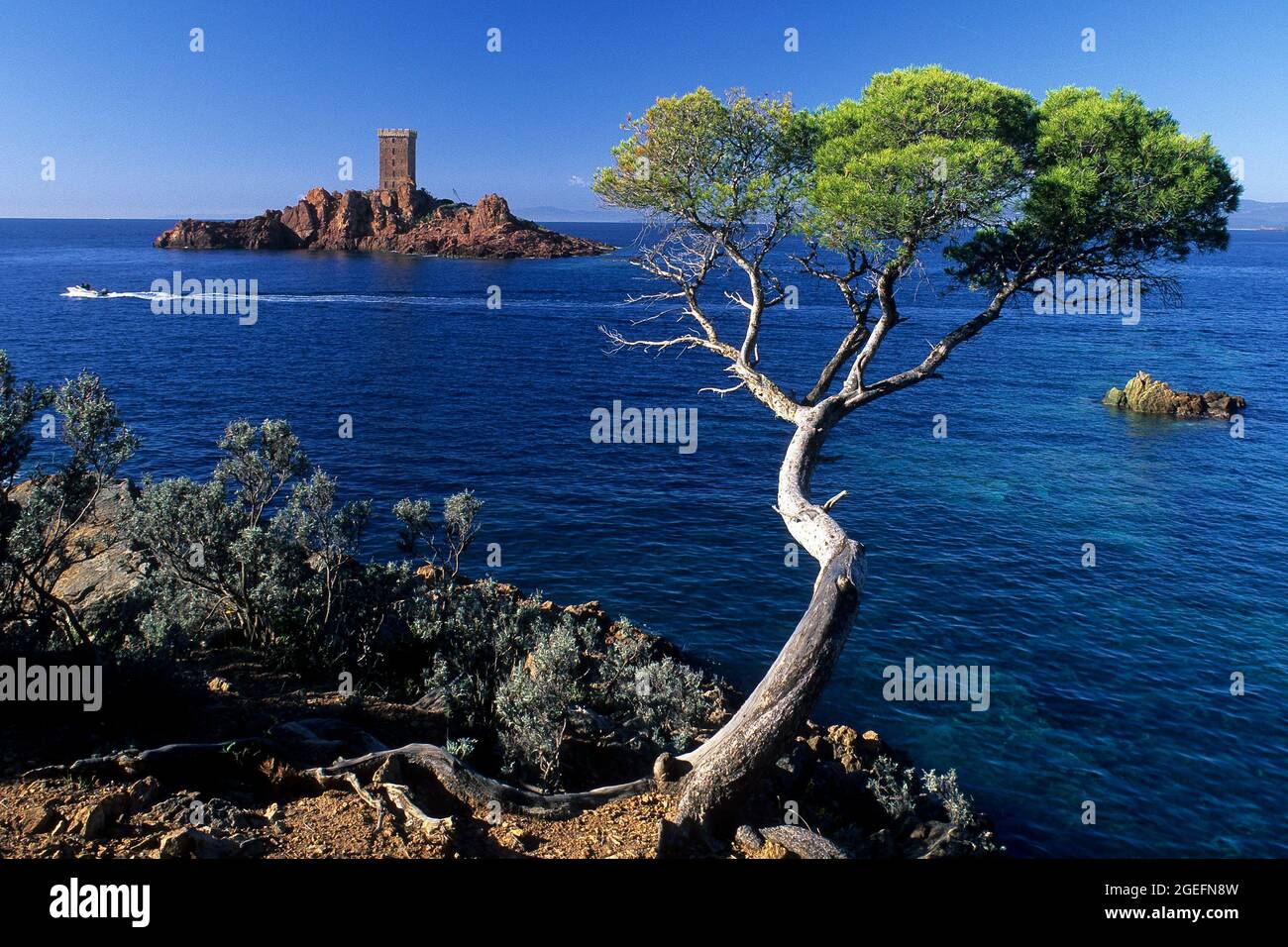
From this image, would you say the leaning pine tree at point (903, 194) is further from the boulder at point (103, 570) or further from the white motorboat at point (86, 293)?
the white motorboat at point (86, 293)

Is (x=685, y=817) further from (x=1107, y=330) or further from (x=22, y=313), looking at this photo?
(x=22, y=313)

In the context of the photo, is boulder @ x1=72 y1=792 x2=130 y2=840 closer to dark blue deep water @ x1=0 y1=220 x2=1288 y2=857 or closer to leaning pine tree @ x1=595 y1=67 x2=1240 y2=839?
leaning pine tree @ x1=595 y1=67 x2=1240 y2=839

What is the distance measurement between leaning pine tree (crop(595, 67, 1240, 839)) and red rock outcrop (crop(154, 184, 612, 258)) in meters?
162

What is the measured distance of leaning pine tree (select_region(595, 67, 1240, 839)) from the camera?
1414 cm

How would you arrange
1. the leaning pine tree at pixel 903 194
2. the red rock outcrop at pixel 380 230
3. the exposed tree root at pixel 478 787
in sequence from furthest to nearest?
1. the red rock outcrop at pixel 380 230
2. the leaning pine tree at pixel 903 194
3. the exposed tree root at pixel 478 787

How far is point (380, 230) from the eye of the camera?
620ft

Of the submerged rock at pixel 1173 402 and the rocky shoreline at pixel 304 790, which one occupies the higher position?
the submerged rock at pixel 1173 402

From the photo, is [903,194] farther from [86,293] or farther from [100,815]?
[86,293]

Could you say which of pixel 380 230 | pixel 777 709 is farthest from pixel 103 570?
pixel 380 230

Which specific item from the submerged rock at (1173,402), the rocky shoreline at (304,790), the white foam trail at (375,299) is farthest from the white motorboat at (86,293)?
the submerged rock at (1173,402)

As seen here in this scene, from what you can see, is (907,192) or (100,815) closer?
(100,815)

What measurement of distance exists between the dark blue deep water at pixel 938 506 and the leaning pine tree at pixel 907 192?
1983 millimetres

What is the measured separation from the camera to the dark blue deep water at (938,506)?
18.6 metres

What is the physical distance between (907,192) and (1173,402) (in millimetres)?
44516
